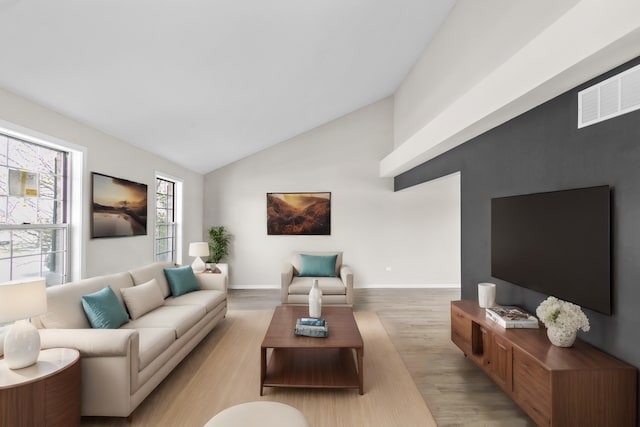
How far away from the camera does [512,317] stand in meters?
2.62

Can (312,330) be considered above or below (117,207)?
below

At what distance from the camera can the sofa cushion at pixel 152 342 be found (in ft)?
8.20

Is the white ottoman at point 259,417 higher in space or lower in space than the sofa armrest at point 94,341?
lower

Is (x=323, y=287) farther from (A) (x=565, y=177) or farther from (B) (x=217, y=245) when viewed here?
(A) (x=565, y=177)

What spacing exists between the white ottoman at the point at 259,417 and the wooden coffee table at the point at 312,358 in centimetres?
86

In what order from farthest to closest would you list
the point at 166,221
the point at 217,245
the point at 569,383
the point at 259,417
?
the point at 217,245, the point at 166,221, the point at 569,383, the point at 259,417

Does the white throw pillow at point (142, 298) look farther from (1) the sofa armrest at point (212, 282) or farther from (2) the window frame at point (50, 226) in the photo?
(1) the sofa armrest at point (212, 282)

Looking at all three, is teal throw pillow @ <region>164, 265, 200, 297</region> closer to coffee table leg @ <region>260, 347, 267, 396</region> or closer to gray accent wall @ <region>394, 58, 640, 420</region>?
coffee table leg @ <region>260, 347, 267, 396</region>

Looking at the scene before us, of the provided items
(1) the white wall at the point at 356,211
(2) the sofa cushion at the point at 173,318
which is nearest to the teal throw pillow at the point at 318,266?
(1) the white wall at the point at 356,211

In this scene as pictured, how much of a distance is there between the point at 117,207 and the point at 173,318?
1693 mm

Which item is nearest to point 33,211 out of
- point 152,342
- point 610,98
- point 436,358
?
point 152,342

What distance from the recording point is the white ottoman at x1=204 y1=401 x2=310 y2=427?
173 cm

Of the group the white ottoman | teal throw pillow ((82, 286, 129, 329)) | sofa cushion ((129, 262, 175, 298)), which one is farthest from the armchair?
the white ottoman

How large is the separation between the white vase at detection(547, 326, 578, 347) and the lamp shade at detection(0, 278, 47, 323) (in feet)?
10.9
